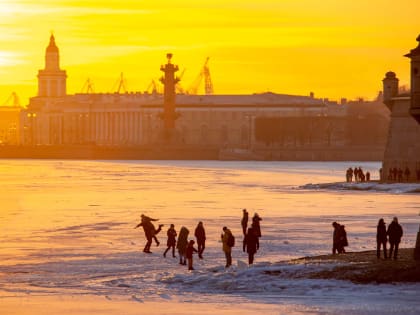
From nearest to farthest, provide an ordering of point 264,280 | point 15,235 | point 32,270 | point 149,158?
1. point 264,280
2. point 32,270
3. point 15,235
4. point 149,158

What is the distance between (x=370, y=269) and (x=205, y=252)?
253 inches

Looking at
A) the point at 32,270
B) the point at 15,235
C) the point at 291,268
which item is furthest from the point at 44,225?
the point at 291,268

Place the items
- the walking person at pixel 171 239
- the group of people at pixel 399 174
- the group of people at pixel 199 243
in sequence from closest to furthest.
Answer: the group of people at pixel 199 243 < the walking person at pixel 171 239 < the group of people at pixel 399 174

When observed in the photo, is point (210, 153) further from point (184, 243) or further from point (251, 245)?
point (251, 245)

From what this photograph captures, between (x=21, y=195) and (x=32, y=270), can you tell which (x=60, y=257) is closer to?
(x=32, y=270)

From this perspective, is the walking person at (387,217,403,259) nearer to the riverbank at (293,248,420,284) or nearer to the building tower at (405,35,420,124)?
the riverbank at (293,248,420,284)

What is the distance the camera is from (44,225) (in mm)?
42625

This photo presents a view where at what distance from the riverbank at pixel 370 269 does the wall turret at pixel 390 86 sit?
140ft

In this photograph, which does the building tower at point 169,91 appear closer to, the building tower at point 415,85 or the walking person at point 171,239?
the walking person at point 171,239

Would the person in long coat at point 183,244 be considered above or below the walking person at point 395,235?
below

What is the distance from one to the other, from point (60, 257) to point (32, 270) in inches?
107

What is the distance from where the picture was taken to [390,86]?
237 feet

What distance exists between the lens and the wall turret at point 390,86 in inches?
2822

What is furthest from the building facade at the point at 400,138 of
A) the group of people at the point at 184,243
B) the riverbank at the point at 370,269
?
the riverbank at the point at 370,269
